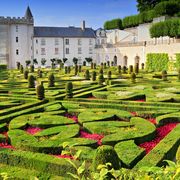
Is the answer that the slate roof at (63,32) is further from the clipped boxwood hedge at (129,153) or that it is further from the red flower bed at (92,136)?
the clipped boxwood hedge at (129,153)

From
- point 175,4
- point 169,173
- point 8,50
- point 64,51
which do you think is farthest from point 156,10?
point 169,173

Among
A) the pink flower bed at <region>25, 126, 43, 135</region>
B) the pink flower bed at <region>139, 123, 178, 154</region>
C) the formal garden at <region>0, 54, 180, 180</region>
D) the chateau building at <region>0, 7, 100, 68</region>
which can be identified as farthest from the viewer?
the chateau building at <region>0, 7, 100, 68</region>

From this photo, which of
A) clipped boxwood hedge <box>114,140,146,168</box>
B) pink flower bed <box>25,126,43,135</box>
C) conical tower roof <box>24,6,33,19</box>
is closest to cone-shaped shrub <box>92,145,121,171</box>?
clipped boxwood hedge <box>114,140,146,168</box>

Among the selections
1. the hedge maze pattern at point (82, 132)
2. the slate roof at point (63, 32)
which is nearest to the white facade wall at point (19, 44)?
the slate roof at point (63, 32)

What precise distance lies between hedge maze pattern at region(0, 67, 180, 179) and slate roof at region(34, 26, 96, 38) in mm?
49966

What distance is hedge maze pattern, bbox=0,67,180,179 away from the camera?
7.39 metres

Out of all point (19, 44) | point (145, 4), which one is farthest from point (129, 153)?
point (19, 44)

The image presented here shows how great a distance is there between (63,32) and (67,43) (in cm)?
243

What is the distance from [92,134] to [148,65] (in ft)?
112

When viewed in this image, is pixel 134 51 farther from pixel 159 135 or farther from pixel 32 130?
pixel 32 130

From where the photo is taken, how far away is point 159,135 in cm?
988

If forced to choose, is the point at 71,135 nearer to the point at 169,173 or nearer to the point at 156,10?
the point at 169,173

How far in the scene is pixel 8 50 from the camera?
59.6 meters

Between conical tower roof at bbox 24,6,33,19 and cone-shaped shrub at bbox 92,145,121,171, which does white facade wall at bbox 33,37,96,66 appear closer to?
conical tower roof at bbox 24,6,33,19
